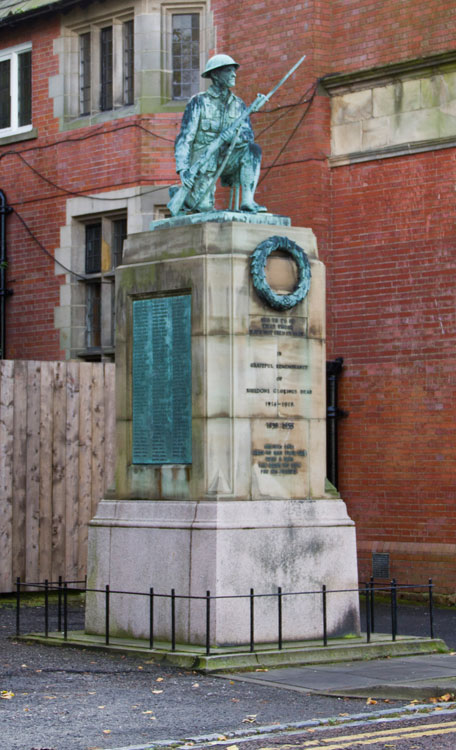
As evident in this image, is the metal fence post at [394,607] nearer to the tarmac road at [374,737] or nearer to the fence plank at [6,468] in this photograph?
the tarmac road at [374,737]

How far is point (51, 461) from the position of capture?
61.2ft

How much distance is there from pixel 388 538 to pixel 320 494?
518 cm

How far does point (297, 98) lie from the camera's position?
19516 mm

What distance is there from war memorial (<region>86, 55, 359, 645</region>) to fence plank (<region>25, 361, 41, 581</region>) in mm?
4775

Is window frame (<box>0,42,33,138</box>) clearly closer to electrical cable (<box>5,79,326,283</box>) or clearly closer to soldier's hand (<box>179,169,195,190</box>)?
electrical cable (<box>5,79,326,283</box>)

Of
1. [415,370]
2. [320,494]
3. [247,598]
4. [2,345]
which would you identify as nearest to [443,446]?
[415,370]

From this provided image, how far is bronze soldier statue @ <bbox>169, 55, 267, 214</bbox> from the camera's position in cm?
1380

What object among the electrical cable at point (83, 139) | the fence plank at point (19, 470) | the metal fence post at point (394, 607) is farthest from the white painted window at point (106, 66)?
the metal fence post at point (394, 607)

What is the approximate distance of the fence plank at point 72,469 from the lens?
18.7 metres

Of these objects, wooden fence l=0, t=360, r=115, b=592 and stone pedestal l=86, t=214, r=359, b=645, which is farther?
wooden fence l=0, t=360, r=115, b=592

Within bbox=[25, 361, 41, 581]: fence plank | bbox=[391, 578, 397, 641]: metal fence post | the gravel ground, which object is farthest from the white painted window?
the gravel ground

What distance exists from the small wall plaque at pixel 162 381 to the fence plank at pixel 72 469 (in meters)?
5.42

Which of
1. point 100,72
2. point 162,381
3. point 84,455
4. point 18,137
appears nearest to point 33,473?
point 84,455

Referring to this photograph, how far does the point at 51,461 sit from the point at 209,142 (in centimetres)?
624
